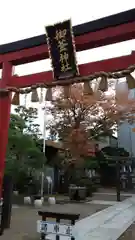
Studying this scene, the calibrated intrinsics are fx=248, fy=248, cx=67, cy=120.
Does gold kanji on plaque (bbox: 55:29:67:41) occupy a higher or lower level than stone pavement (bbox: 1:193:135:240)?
higher

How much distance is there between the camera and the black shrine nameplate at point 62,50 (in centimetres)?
517

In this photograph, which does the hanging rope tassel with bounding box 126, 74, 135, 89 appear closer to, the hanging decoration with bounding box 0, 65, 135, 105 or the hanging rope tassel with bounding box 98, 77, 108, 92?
the hanging decoration with bounding box 0, 65, 135, 105

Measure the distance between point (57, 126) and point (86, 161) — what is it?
3.70 metres

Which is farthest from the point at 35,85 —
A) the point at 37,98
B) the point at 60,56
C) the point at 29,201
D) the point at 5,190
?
the point at 29,201

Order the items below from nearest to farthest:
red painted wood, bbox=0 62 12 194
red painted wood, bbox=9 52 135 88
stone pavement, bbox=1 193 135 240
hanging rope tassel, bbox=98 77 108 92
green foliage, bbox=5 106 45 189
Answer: hanging rope tassel, bbox=98 77 108 92 → red painted wood, bbox=9 52 135 88 → red painted wood, bbox=0 62 12 194 → stone pavement, bbox=1 193 135 240 → green foliage, bbox=5 106 45 189

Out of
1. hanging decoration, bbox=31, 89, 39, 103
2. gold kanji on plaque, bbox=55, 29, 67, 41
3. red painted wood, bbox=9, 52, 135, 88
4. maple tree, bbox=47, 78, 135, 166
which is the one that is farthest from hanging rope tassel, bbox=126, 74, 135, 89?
maple tree, bbox=47, 78, 135, 166

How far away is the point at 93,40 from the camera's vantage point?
17.2 feet

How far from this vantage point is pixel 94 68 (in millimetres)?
5215

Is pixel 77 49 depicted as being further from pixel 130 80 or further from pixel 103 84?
pixel 130 80

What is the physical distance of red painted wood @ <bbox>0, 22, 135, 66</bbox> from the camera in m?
4.99

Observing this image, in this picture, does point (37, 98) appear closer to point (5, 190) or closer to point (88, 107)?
point (5, 190)

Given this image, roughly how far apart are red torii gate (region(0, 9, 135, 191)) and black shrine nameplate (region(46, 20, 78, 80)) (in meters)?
0.22

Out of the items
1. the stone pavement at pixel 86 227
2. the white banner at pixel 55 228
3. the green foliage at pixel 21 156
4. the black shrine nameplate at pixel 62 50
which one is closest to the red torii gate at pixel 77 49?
the black shrine nameplate at pixel 62 50

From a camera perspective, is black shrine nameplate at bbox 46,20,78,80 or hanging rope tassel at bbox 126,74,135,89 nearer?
hanging rope tassel at bbox 126,74,135,89
